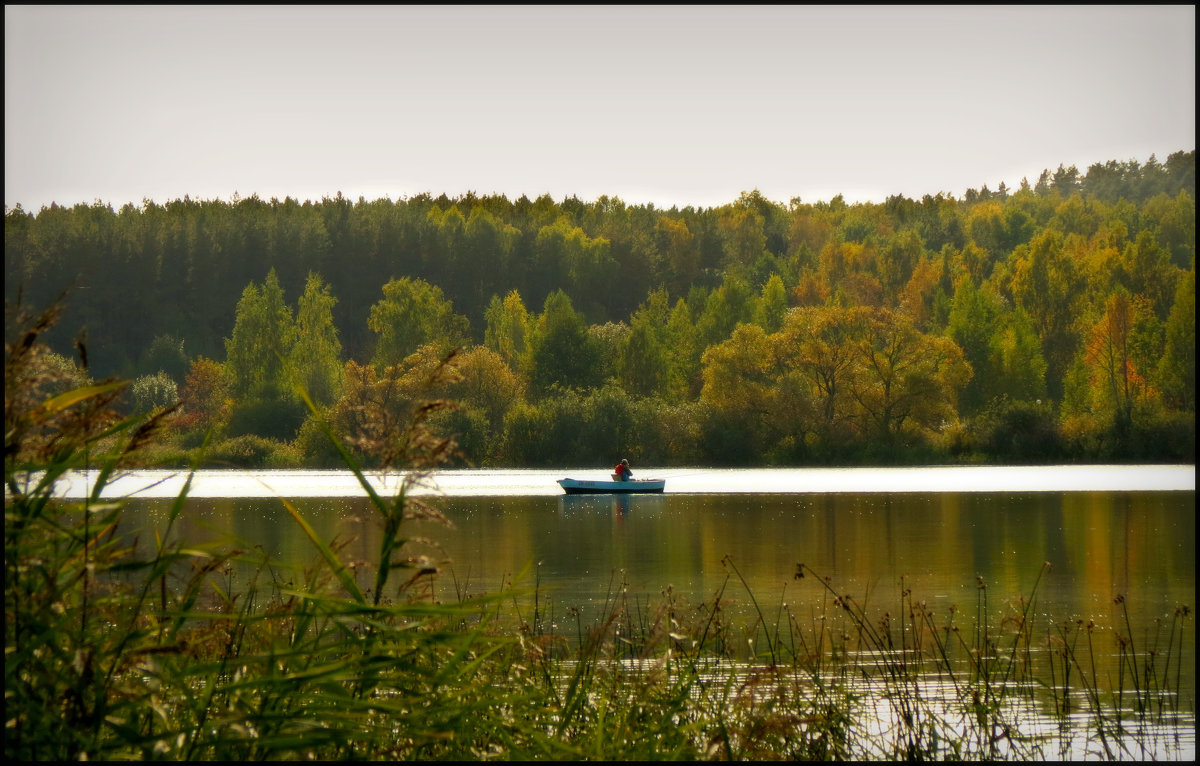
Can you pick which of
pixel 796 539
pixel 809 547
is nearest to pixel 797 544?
pixel 809 547

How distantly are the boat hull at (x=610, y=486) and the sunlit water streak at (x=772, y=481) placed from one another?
2526mm

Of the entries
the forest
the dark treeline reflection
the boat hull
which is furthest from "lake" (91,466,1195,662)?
the forest

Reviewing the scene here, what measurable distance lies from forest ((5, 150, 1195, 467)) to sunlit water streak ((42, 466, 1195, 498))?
3196mm

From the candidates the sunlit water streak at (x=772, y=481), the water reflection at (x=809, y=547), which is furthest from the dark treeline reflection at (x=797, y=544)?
the sunlit water streak at (x=772, y=481)

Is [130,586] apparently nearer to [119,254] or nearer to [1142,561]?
[1142,561]

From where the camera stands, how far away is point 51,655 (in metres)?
4.57

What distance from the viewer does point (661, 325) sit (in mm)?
84500

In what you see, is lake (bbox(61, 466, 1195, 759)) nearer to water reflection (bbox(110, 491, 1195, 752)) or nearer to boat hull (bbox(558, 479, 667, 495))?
water reflection (bbox(110, 491, 1195, 752))

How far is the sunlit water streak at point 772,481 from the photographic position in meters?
48.0

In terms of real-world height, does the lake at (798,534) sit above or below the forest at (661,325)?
below

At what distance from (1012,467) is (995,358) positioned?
16.8 meters

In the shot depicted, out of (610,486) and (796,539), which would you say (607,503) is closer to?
(610,486)

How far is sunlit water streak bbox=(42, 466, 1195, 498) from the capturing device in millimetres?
48031

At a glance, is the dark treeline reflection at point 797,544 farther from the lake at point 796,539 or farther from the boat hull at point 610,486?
the boat hull at point 610,486
